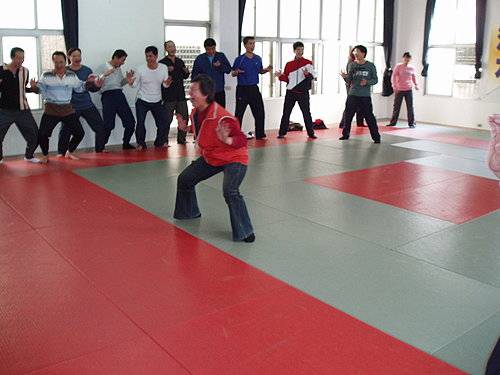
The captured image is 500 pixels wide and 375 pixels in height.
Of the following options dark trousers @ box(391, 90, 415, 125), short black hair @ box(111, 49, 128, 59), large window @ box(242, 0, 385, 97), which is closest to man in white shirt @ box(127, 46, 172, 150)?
short black hair @ box(111, 49, 128, 59)

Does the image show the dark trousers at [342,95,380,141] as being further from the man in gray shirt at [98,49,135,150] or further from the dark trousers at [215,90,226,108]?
the man in gray shirt at [98,49,135,150]

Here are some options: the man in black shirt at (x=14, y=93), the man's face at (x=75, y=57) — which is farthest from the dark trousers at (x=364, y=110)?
the man in black shirt at (x=14, y=93)

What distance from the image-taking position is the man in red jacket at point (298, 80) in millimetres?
9719

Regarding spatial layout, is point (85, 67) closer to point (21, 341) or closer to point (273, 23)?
point (273, 23)

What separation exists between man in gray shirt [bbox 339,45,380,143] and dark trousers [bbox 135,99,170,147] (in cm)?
324

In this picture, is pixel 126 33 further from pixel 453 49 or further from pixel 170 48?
pixel 453 49

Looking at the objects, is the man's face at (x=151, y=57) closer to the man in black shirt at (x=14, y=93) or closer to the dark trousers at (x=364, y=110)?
the man in black shirt at (x=14, y=93)

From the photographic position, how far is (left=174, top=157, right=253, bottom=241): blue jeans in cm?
454

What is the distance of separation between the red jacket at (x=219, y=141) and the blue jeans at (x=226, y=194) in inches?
3.0

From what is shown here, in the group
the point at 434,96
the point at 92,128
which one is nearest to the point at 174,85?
the point at 92,128

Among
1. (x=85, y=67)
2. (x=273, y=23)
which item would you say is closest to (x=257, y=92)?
(x=273, y=23)

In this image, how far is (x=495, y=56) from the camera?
36.5 feet

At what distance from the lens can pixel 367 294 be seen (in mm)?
3633

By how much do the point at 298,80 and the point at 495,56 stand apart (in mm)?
4425
